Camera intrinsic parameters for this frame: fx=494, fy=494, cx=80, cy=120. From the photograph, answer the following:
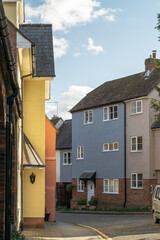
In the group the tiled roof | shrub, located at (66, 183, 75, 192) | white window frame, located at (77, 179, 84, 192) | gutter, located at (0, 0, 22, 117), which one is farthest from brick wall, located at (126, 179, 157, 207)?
gutter, located at (0, 0, 22, 117)

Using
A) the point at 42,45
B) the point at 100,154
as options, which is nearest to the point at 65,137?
the point at 100,154

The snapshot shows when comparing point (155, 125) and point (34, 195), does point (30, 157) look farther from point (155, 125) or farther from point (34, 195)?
point (155, 125)

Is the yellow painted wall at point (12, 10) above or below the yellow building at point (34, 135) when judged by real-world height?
above

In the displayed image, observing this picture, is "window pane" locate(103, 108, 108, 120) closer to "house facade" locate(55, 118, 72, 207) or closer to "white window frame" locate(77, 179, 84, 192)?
"white window frame" locate(77, 179, 84, 192)

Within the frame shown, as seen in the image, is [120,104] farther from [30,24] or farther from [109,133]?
[30,24]

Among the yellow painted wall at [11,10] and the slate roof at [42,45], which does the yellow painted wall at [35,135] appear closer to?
the slate roof at [42,45]

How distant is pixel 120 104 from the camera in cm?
4084

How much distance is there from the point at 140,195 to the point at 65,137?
643 inches

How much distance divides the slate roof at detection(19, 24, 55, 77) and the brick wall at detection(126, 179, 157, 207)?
18.5 metres

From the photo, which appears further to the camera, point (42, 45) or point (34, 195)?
point (42, 45)

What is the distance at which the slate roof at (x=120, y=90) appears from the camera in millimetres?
39481

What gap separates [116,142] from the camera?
135 feet

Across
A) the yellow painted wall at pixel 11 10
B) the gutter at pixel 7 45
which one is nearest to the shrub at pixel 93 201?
the yellow painted wall at pixel 11 10

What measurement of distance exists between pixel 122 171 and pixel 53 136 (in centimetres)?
1636
